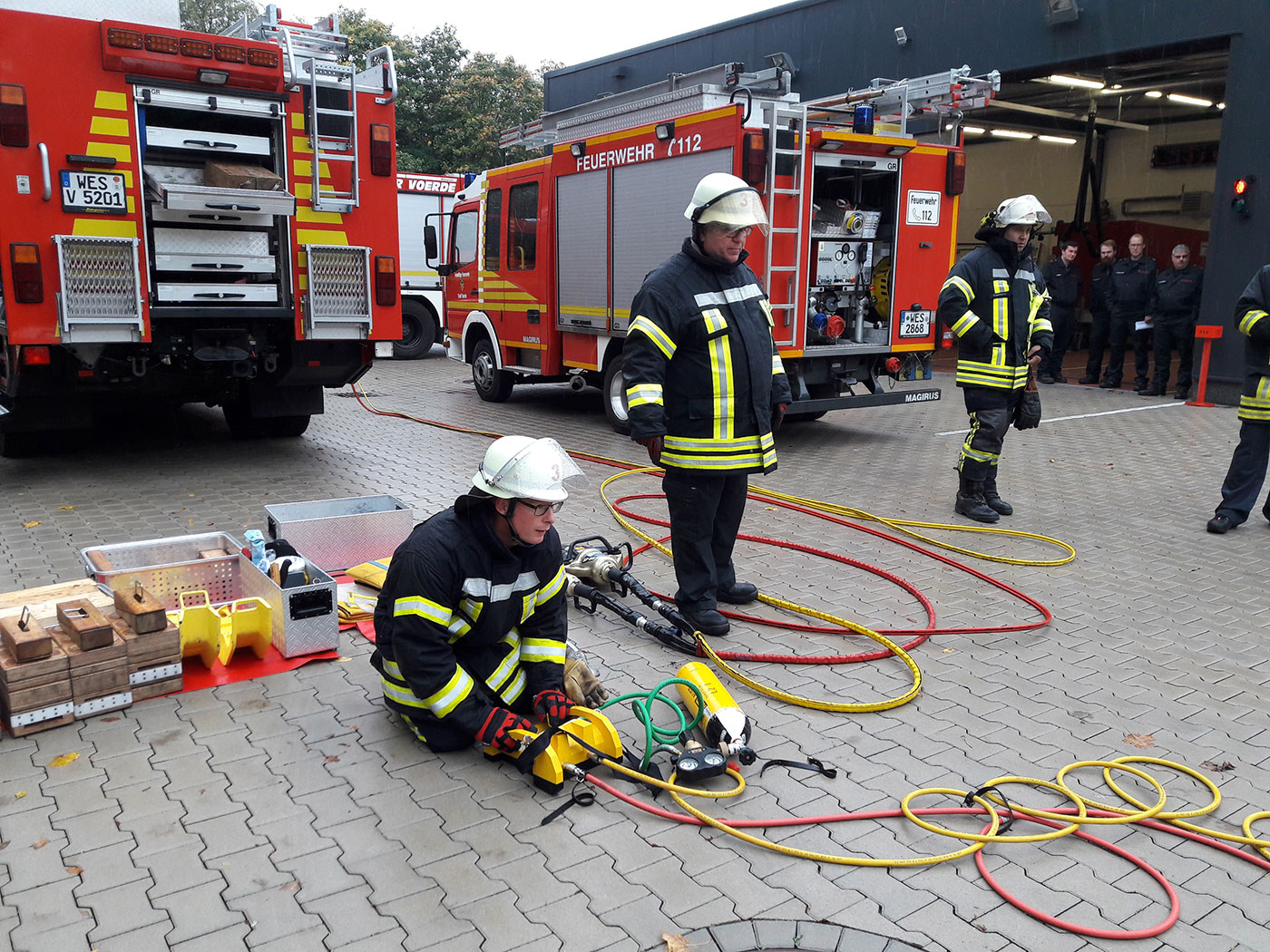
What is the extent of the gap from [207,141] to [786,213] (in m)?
4.65

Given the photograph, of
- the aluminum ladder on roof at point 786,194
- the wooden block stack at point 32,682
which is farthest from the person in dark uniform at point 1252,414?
the wooden block stack at point 32,682

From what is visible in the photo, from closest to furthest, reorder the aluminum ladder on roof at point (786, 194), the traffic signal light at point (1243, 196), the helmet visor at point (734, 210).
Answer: the helmet visor at point (734, 210), the aluminum ladder on roof at point (786, 194), the traffic signal light at point (1243, 196)

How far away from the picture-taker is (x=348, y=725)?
12.3ft

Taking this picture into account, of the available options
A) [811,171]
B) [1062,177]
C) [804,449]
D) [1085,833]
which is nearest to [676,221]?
[811,171]

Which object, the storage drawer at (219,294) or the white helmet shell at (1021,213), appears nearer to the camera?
the white helmet shell at (1021,213)

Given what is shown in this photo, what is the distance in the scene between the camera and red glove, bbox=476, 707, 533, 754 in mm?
3271

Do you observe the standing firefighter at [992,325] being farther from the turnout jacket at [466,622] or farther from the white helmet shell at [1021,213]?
the turnout jacket at [466,622]

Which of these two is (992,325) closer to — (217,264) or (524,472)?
(524,472)

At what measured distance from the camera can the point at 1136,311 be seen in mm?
13688

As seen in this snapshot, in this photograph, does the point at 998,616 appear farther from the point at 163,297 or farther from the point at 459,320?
the point at 459,320

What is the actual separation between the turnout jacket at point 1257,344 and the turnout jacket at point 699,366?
148 inches

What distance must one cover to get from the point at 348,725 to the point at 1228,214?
12851 mm

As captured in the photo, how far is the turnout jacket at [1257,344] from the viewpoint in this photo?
6.40 metres

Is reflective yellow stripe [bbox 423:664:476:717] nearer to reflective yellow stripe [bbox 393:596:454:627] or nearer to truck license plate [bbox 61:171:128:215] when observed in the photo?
reflective yellow stripe [bbox 393:596:454:627]
